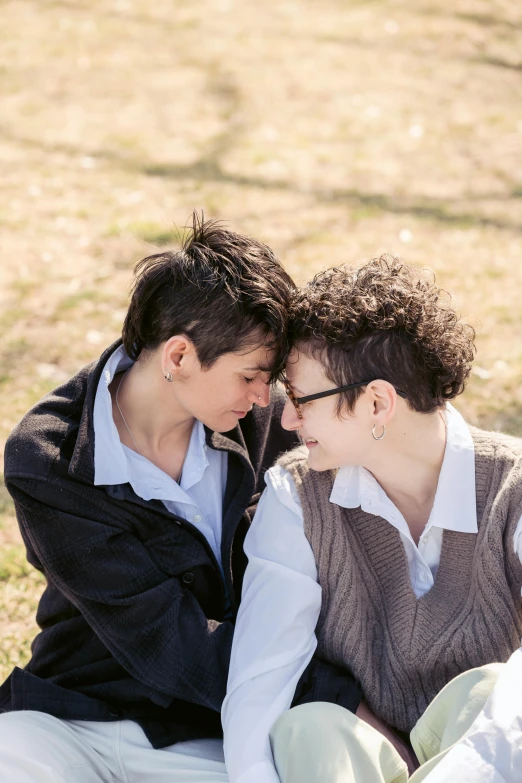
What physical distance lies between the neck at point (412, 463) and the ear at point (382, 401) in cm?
6

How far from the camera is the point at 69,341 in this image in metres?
5.13

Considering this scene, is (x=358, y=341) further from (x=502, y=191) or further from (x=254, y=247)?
(x=502, y=191)

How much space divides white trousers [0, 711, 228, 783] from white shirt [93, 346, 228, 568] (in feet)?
1.80

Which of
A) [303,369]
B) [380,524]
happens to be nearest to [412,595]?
[380,524]

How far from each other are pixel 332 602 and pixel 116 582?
60 centimetres

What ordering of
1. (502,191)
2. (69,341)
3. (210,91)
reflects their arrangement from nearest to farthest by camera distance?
(69,341) → (502,191) → (210,91)

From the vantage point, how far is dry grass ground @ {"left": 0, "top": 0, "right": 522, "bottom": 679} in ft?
17.3

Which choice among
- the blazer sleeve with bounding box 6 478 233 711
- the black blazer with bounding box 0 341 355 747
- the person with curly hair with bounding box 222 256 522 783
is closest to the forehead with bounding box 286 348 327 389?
the person with curly hair with bounding box 222 256 522 783

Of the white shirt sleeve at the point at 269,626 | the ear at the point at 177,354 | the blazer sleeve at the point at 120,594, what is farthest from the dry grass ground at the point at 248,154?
the ear at the point at 177,354

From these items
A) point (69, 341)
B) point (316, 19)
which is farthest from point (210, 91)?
point (69, 341)

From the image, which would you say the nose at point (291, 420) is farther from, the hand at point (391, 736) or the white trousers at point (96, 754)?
the white trousers at point (96, 754)

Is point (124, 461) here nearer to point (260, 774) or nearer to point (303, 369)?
point (303, 369)

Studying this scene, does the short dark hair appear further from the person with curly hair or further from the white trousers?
the white trousers

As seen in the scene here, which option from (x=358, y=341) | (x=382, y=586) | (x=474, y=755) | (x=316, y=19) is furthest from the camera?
(x=316, y=19)
